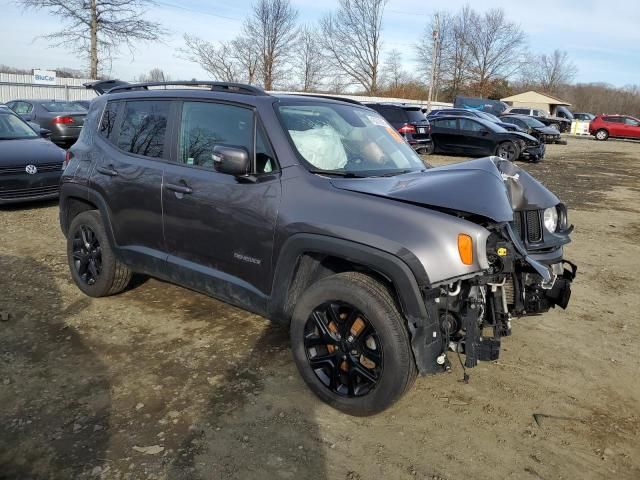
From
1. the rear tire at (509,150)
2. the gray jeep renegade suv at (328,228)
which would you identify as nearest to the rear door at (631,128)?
the rear tire at (509,150)

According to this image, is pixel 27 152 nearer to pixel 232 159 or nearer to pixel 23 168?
pixel 23 168

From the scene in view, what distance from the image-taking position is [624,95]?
82.4 m

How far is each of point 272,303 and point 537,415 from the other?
174 centimetres

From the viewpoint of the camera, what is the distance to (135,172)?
4047 mm

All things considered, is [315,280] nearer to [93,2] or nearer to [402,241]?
[402,241]

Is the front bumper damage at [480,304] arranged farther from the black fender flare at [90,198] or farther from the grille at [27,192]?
the grille at [27,192]

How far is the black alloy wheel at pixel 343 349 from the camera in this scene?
9.53 feet

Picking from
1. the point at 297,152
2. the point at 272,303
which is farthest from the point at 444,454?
the point at 297,152

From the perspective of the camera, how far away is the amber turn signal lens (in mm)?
2654

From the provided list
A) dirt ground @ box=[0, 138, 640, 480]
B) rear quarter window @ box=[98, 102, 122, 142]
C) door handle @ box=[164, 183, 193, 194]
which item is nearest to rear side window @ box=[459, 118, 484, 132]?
dirt ground @ box=[0, 138, 640, 480]

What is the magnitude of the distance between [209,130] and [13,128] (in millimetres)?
6945

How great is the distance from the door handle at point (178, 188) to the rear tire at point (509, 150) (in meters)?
15.3

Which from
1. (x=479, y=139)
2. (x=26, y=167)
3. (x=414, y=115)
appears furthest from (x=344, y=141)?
(x=479, y=139)

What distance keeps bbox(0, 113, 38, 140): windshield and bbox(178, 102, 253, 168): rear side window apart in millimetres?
6351
